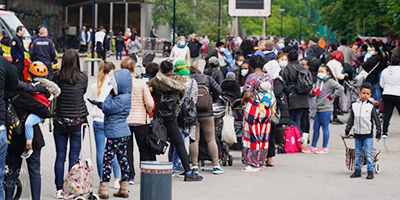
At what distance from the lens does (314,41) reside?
20.9m

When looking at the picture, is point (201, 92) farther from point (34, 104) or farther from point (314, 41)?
point (314, 41)

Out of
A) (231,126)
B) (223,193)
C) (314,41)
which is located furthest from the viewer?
(314,41)

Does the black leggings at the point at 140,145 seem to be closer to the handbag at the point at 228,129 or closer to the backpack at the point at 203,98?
the backpack at the point at 203,98

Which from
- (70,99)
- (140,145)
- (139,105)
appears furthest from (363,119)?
(70,99)

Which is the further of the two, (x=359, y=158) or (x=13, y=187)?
(x=359, y=158)

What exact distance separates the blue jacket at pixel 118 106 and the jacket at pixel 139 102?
0.49 m

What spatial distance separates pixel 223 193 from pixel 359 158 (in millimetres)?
2366

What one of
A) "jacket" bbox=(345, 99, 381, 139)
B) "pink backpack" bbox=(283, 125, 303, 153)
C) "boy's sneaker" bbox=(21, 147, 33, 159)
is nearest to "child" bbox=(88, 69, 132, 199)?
"boy's sneaker" bbox=(21, 147, 33, 159)

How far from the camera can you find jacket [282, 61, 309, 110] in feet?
45.2

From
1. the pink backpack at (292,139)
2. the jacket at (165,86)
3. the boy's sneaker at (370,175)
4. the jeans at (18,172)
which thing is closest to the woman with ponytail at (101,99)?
the jacket at (165,86)

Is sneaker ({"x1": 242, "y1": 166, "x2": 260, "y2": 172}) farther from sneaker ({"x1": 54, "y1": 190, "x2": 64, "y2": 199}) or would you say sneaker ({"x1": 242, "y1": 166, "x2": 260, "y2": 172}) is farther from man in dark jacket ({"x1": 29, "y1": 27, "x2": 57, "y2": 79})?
man in dark jacket ({"x1": 29, "y1": 27, "x2": 57, "y2": 79})

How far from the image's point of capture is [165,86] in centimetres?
1032

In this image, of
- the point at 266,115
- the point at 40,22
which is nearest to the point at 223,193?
the point at 266,115

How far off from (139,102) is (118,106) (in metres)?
0.73
